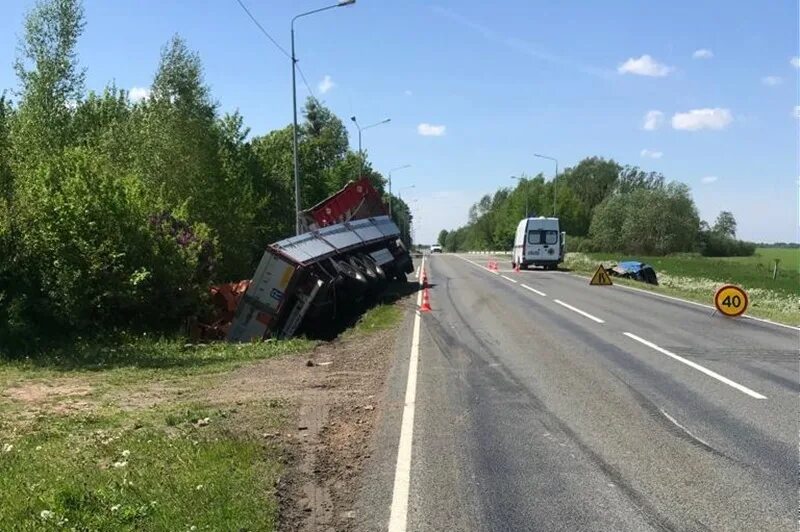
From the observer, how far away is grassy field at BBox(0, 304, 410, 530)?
4852 millimetres

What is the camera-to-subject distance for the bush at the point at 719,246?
112312 mm

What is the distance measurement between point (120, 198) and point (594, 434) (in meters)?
13.5

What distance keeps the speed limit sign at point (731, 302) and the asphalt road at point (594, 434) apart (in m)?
3.70

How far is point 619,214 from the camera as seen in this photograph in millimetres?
105312

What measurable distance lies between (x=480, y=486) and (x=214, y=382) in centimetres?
602

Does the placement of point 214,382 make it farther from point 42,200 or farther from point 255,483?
point 42,200

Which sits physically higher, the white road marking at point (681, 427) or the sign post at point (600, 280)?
the sign post at point (600, 280)

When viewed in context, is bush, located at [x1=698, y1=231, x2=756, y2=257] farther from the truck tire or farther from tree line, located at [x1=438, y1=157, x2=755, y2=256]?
the truck tire

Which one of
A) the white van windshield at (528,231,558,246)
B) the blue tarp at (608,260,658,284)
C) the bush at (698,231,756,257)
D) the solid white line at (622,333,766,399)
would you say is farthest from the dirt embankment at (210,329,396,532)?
the bush at (698,231,756,257)

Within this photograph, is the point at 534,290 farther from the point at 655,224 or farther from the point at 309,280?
the point at 655,224

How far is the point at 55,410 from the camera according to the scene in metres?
8.71

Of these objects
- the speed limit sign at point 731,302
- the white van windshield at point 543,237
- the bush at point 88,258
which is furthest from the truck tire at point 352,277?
the white van windshield at point 543,237

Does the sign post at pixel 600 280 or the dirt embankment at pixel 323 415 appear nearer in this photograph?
the dirt embankment at pixel 323 415

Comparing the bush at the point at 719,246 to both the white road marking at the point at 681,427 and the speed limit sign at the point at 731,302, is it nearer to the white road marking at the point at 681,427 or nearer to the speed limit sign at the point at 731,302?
the speed limit sign at the point at 731,302
